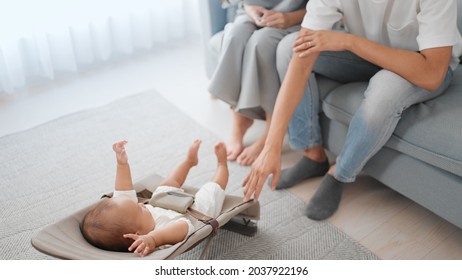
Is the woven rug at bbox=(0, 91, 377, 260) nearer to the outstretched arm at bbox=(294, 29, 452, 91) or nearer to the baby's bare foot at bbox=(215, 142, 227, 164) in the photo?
the baby's bare foot at bbox=(215, 142, 227, 164)

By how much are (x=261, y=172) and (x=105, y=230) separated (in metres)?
0.46

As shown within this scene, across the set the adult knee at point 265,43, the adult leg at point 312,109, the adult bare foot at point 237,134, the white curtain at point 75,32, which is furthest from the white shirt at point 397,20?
the white curtain at point 75,32

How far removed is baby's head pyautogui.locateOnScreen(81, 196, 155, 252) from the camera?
48.1 inches

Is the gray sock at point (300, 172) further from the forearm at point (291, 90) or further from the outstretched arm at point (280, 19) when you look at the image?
the outstretched arm at point (280, 19)

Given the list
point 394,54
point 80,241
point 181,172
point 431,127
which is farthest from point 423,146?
point 80,241

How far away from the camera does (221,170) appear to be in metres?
1.59

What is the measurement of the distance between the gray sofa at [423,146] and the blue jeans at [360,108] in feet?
0.13

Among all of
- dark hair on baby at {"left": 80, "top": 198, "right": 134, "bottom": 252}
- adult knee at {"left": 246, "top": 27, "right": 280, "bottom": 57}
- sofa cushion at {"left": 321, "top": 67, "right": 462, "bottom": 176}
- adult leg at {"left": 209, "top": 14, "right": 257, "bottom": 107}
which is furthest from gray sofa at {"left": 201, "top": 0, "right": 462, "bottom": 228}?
dark hair on baby at {"left": 80, "top": 198, "right": 134, "bottom": 252}

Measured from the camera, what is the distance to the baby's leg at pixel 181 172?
1.53 meters

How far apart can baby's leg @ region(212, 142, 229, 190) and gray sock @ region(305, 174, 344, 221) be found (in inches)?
12.3
